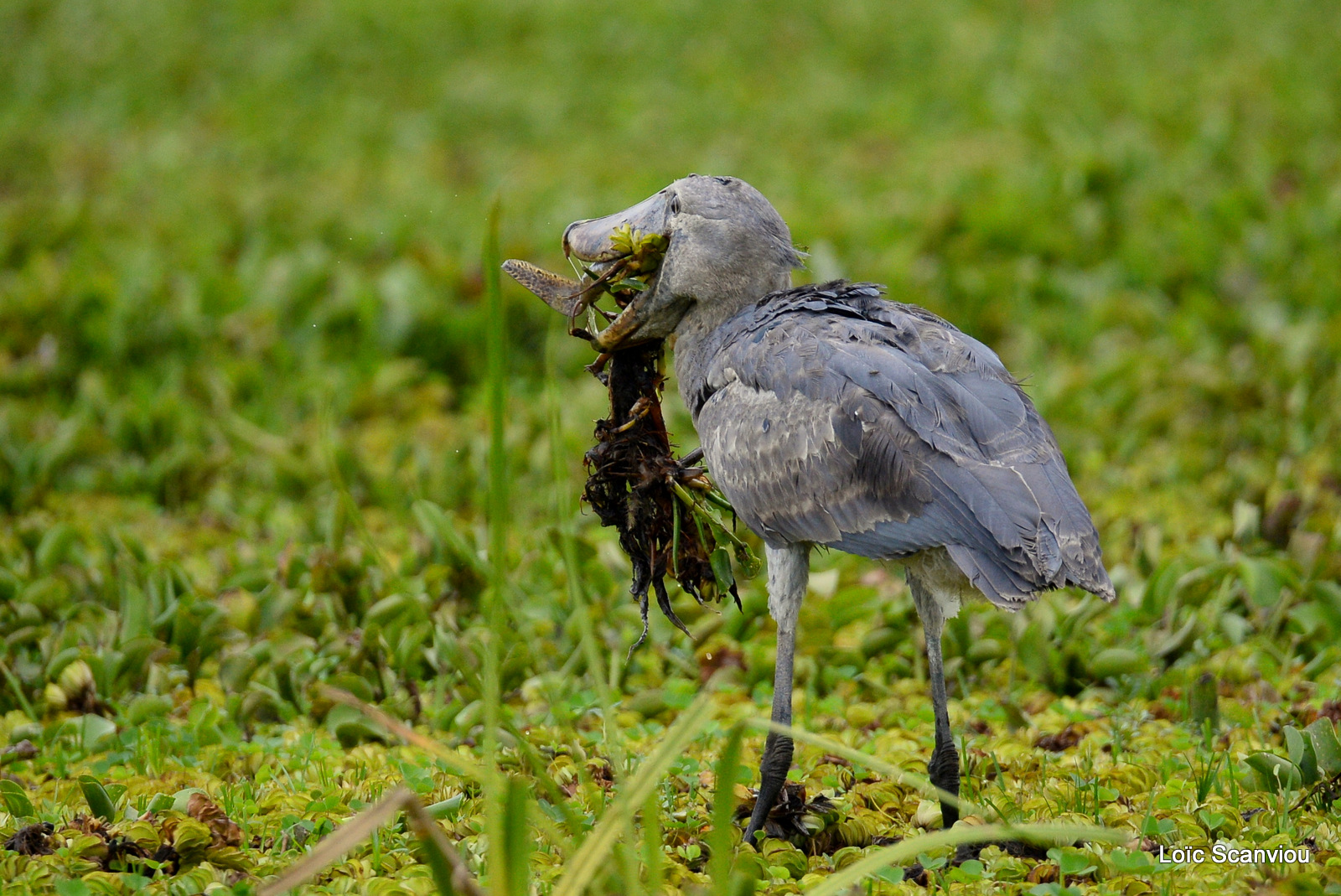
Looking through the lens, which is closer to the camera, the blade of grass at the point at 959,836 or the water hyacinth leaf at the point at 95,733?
the blade of grass at the point at 959,836

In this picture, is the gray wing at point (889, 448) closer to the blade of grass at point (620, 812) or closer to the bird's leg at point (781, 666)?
the bird's leg at point (781, 666)

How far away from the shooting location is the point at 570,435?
655 centimetres

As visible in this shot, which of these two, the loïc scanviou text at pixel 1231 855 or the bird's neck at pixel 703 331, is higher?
the bird's neck at pixel 703 331

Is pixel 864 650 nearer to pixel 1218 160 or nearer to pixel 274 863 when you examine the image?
pixel 274 863

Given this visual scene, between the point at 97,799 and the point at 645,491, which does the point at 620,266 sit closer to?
the point at 645,491

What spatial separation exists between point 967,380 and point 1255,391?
4102 millimetres

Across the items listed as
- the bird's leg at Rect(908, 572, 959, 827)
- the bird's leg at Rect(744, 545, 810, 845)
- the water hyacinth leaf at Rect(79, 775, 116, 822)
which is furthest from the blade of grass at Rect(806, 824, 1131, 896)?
the water hyacinth leaf at Rect(79, 775, 116, 822)

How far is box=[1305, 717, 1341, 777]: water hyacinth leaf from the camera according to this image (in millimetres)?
3422

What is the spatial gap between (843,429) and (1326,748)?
5.07 feet

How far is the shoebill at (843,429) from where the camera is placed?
3027 millimetres

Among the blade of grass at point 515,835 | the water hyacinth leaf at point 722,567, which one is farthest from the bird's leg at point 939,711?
the blade of grass at point 515,835

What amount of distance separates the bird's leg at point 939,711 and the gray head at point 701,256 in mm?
895

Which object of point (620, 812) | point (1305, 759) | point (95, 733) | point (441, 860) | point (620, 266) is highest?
point (620, 266)

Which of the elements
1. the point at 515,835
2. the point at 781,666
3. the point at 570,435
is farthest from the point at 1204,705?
the point at 570,435
